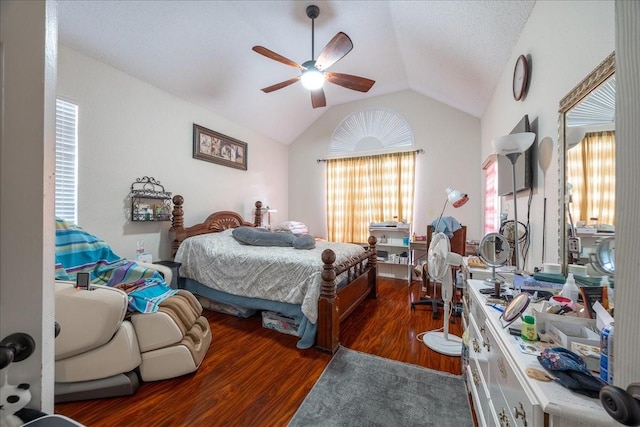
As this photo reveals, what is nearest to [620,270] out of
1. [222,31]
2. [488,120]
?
[222,31]

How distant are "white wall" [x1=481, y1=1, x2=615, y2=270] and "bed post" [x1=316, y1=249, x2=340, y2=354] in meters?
1.49

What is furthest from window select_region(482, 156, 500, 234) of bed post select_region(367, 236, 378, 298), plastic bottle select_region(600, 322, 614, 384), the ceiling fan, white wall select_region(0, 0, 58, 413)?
white wall select_region(0, 0, 58, 413)

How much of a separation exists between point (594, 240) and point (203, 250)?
310 cm

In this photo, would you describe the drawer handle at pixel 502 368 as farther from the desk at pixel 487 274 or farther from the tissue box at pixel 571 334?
the desk at pixel 487 274

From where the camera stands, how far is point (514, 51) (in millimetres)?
2195

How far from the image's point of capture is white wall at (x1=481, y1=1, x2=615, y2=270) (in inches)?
45.6

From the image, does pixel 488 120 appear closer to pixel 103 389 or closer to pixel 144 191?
pixel 144 191

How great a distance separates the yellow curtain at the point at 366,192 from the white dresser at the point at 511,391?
3.10 metres

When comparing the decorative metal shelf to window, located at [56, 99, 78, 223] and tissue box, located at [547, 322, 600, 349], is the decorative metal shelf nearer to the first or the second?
window, located at [56, 99, 78, 223]

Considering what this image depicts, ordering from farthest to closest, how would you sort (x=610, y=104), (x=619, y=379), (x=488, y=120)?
(x=488, y=120) < (x=610, y=104) < (x=619, y=379)

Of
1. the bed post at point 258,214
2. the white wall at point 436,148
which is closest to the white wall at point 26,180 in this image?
the bed post at point 258,214

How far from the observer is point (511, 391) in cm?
81

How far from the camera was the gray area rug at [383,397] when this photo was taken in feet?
4.65

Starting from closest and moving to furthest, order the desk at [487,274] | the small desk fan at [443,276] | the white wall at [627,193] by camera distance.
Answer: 1. the white wall at [627,193]
2. the desk at [487,274]
3. the small desk fan at [443,276]
